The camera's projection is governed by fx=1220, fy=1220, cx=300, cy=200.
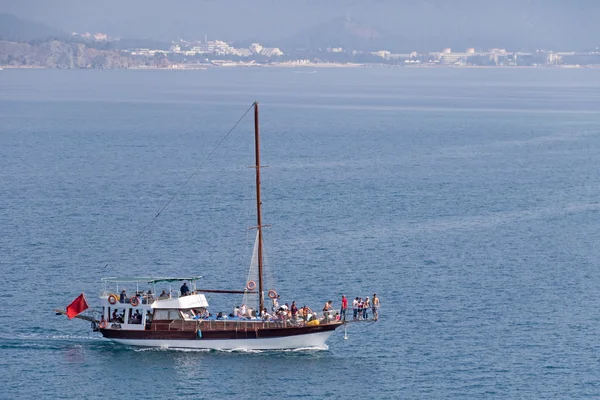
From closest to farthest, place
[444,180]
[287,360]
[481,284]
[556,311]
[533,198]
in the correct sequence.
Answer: [287,360], [556,311], [481,284], [533,198], [444,180]

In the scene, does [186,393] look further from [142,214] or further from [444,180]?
[444,180]

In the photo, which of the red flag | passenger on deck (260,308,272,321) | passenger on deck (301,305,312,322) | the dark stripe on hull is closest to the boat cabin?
the dark stripe on hull

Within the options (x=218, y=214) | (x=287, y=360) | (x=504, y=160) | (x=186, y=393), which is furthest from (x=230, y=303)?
(x=504, y=160)

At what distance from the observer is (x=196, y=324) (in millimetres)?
71750

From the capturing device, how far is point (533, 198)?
130250mm

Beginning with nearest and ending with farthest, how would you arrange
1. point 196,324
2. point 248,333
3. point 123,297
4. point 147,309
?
point 248,333
point 196,324
point 147,309
point 123,297

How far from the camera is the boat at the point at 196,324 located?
70.9 m

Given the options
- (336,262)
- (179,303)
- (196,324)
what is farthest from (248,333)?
(336,262)

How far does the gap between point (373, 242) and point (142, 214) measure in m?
25.6

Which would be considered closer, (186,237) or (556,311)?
(556,311)

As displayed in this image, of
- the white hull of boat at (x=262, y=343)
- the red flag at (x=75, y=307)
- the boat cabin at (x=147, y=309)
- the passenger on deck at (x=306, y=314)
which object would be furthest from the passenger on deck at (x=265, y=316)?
the red flag at (x=75, y=307)

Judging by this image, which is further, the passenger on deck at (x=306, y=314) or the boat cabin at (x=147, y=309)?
the boat cabin at (x=147, y=309)

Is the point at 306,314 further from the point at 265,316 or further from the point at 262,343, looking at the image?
the point at 262,343

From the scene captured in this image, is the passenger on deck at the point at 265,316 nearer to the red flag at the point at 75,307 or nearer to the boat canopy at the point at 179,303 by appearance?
the boat canopy at the point at 179,303
